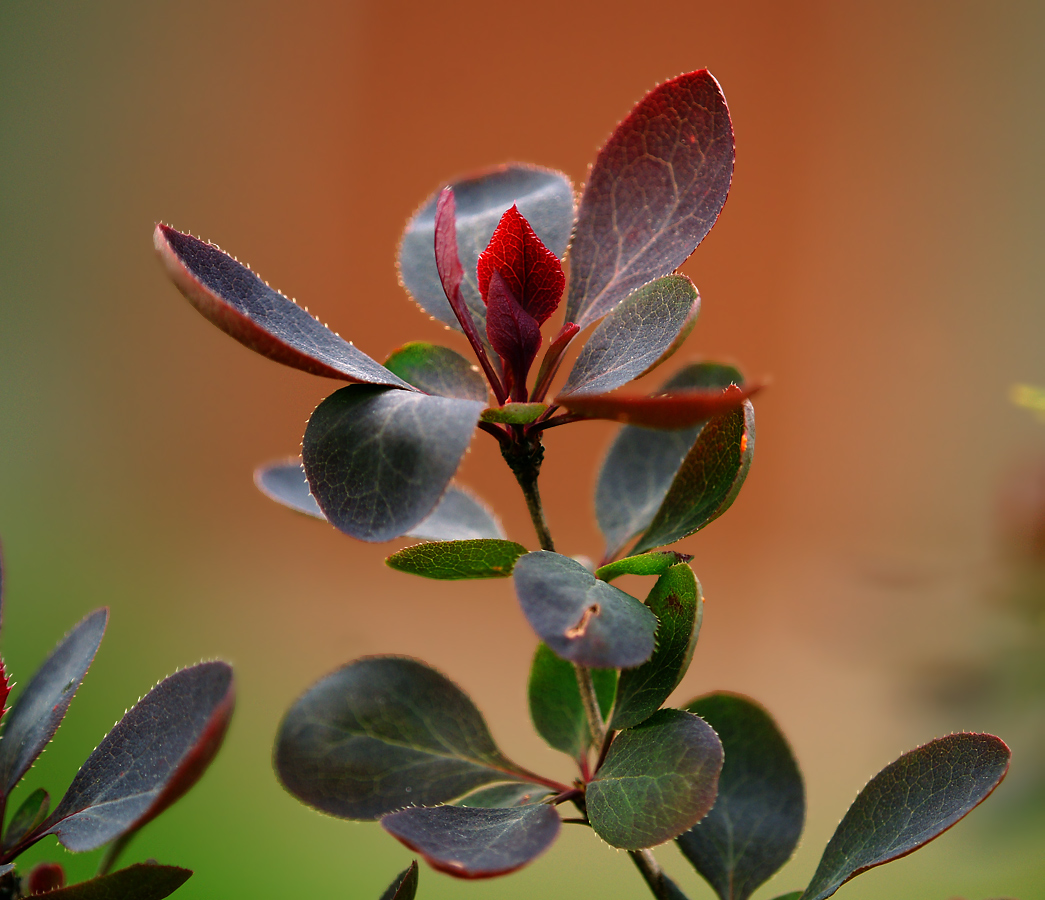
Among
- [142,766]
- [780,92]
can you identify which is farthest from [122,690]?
[780,92]

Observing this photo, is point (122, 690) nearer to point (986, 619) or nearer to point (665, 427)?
point (986, 619)

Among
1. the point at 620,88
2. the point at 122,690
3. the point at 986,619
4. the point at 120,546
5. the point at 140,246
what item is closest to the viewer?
the point at 986,619

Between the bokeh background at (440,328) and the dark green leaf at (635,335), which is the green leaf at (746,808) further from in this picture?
the bokeh background at (440,328)

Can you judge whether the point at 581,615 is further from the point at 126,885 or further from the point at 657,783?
the point at 126,885

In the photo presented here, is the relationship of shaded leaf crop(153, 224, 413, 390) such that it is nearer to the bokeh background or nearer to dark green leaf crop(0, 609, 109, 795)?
dark green leaf crop(0, 609, 109, 795)

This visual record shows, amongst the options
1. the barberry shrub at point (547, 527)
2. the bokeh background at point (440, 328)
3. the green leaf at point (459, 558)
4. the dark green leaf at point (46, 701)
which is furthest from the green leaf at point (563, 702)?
the bokeh background at point (440, 328)

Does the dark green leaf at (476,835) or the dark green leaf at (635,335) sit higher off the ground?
the dark green leaf at (635,335)
